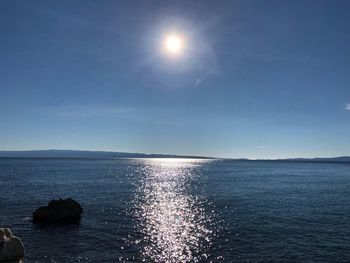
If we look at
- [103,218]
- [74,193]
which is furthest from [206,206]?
[74,193]

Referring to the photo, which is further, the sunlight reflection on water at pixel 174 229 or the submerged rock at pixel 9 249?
the sunlight reflection on water at pixel 174 229

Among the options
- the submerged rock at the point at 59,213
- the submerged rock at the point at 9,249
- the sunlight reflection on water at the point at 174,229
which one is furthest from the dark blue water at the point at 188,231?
the submerged rock at the point at 9,249

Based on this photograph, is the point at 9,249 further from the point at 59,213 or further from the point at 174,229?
the point at 59,213

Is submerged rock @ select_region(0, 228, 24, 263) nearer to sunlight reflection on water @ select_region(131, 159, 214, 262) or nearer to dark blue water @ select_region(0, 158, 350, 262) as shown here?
dark blue water @ select_region(0, 158, 350, 262)

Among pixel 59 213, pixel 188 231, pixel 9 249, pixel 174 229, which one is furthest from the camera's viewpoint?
pixel 59 213

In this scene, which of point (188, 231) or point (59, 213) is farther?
point (59, 213)

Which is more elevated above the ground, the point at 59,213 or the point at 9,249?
the point at 9,249

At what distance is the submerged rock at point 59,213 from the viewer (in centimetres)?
6262

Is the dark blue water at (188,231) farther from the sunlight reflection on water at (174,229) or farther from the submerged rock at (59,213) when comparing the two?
the submerged rock at (59,213)

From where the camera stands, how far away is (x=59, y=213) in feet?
208

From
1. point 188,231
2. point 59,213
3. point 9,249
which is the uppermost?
point 9,249

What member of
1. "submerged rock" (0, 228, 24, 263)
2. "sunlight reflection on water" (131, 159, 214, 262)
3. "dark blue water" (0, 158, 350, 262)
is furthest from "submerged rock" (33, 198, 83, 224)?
"submerged rock" (0, 228, 24, 263)

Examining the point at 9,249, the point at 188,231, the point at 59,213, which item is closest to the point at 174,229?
the point at 188,231

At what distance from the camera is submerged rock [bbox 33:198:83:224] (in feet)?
205
